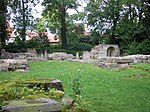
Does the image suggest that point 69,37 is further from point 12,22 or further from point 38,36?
point 12,22

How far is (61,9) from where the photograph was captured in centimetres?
4547

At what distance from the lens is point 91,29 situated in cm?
4575

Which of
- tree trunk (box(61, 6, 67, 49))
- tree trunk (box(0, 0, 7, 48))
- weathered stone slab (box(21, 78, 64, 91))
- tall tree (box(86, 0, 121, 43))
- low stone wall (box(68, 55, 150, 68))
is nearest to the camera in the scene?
weathered stone slab (box(21, 78, 64, 91))

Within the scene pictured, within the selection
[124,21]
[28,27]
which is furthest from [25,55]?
[124,21]

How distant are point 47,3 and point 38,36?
5292 millimetres

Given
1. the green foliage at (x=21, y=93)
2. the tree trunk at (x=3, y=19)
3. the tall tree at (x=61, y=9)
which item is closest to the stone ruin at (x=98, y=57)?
the tree trunk at (x=3, y=19)

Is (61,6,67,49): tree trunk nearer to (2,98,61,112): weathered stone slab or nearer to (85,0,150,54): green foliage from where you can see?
(85,0,150,54): green foliage

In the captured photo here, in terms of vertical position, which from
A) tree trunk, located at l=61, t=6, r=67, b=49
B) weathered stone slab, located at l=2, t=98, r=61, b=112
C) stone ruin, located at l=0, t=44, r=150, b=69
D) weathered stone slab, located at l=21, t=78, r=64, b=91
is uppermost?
tree trunk, located at l=61, t=6, r=67, b=49

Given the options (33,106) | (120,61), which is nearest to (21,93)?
(33,106)

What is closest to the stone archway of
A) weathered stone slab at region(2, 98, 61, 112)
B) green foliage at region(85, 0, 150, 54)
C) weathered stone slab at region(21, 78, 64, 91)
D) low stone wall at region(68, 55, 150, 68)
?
green foliage at region(85, 0, 150, 54)

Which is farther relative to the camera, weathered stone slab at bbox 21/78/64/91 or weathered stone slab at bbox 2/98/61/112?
weathered stone slab at bbox 21/78/64/91

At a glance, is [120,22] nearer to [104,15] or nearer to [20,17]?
[104,15]

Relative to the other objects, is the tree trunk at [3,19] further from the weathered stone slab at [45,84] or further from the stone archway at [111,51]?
the weathered stone slab at [45,84]

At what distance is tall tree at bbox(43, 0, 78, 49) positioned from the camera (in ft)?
141
